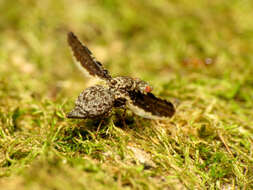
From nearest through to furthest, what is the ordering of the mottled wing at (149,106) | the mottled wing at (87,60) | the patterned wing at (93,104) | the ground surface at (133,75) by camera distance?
the ground surface at (133,75)
the patterned wing at (93,104)
the mottled wing at (149,106)
the mottled wing at (87,60)

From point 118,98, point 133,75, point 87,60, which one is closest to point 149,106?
point 118,98

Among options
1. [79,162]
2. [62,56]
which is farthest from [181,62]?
[79,162]

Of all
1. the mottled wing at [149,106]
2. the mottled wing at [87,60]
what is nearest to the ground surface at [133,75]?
the mottled wing at [149,106]

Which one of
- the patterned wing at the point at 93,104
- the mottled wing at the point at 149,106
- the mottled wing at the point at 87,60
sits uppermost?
the mottled wing at the point at 87,60

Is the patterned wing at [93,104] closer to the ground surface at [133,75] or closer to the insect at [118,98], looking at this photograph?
the insect at [118,98]

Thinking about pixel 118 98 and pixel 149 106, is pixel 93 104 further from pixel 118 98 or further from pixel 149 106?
pixel 149 106

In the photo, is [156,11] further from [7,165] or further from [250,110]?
[7,165]

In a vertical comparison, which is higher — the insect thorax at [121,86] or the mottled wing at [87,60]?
the mottled wing at [87,60]

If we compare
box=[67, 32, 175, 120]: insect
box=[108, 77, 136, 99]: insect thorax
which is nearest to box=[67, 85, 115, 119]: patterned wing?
box=[67, 32, 175, 120]: insect
